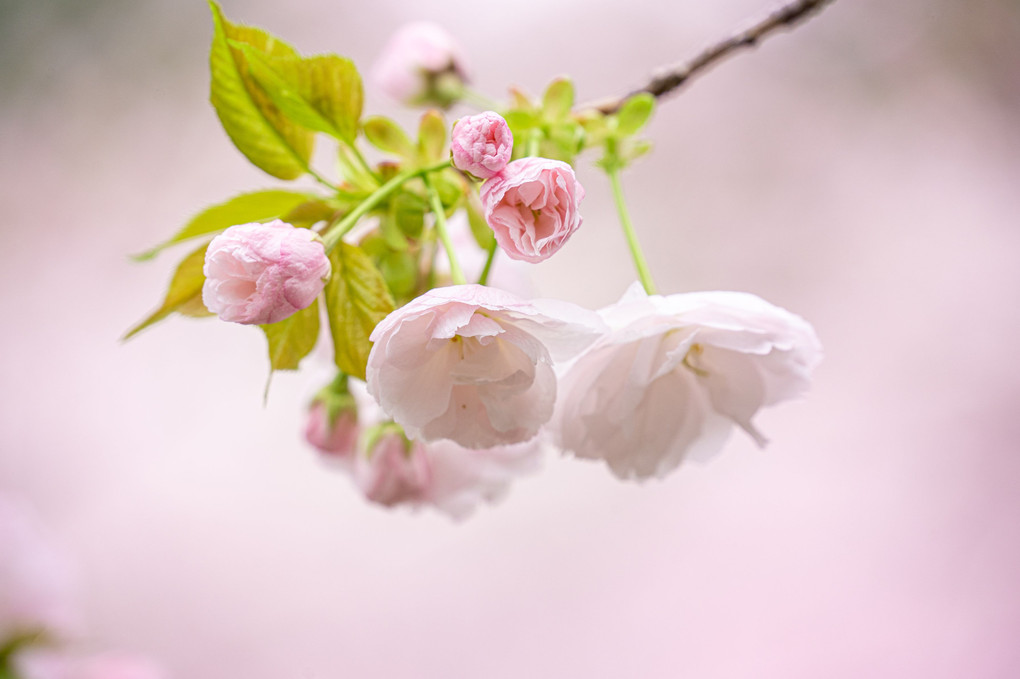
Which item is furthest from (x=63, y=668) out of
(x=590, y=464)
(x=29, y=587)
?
(x=590, y=464)

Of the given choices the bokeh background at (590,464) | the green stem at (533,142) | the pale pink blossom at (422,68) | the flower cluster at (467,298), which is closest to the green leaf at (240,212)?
the flower cluster at (467,298)

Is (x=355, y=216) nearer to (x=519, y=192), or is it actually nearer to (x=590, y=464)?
(x=519, y=192)

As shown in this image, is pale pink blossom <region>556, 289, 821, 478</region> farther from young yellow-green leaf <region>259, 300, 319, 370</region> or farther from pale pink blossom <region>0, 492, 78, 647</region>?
pale pink blossom <region>0, 492, 78, 647</region>

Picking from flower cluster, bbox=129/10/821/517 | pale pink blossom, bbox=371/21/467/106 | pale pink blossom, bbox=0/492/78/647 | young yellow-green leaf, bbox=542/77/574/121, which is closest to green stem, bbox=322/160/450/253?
flower cluster, bbox=129/10/821/517

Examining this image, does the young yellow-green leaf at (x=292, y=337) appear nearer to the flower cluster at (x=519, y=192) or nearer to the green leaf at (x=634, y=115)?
the flower cluster at (x=519, y=192)

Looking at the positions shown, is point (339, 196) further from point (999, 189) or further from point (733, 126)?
point (999, 189)

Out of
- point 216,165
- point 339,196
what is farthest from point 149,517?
point 339,196
